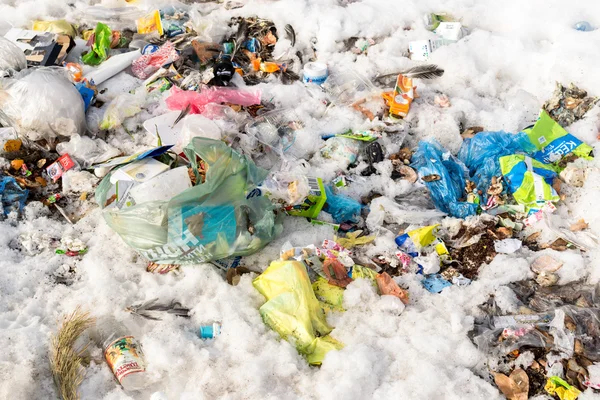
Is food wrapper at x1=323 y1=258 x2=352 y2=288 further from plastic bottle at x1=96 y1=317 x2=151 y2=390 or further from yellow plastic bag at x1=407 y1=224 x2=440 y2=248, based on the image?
plastic bottle at x1=96 y1=317 x2=151 y2=390

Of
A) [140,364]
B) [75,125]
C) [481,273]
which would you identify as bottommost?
[481,273]

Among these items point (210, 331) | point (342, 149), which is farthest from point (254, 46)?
point (210, 331)

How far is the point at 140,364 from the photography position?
215cm

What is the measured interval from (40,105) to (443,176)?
2573 millimetres

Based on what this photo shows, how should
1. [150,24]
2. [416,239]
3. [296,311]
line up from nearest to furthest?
1. [296,311]
2. [416,239]
3. [150,24]

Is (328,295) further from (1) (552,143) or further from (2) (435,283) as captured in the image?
(1) (552,143)

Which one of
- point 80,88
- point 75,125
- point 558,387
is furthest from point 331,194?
point 80,88

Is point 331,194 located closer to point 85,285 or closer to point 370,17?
point 85,285

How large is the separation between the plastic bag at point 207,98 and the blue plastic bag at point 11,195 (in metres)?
1.11

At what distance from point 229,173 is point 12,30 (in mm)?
2771

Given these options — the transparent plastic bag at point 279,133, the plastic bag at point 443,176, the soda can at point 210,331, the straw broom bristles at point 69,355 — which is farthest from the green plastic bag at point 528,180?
the straw broom bristles at point 69,355

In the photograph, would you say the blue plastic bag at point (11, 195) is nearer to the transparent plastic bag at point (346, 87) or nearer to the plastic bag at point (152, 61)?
the plastic bag at point (152, 61)

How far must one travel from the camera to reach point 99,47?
403cm

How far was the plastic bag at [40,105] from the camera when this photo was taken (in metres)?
3.11
